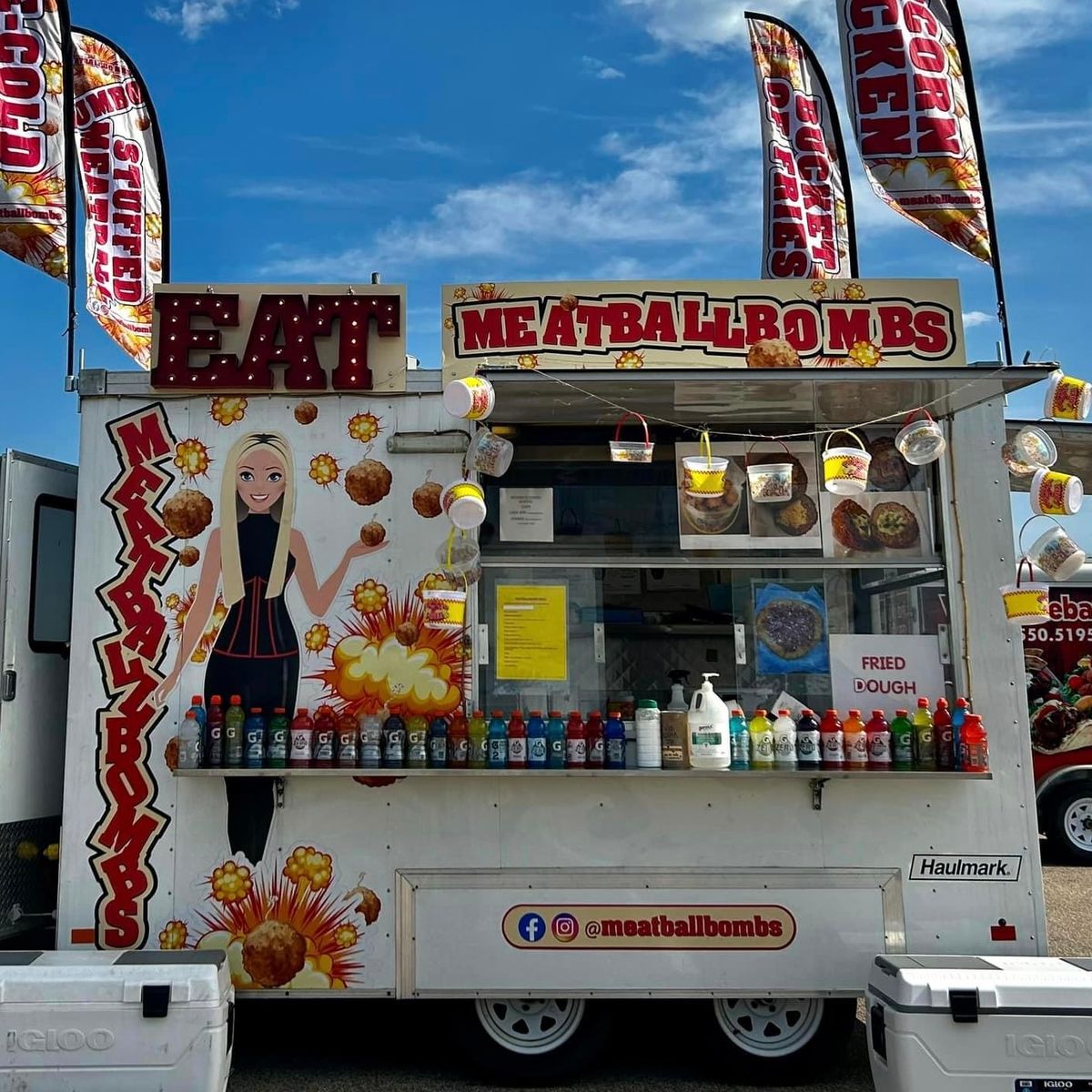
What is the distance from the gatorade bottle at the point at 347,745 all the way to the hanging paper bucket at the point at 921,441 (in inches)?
97.8

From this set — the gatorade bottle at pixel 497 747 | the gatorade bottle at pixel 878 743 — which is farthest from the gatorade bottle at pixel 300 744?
the gatorade bottle at pixel 878 743

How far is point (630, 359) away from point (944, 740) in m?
2.00

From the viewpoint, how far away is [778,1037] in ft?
13.1

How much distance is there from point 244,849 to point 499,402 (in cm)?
207

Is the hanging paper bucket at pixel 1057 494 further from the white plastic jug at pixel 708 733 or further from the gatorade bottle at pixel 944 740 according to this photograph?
the white plastic jug at pixel 708 733

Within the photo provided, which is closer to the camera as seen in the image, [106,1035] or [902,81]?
[106,1035]

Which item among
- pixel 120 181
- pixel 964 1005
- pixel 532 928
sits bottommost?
pixel 964 1005

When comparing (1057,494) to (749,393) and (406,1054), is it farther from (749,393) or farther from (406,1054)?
(406,1054)

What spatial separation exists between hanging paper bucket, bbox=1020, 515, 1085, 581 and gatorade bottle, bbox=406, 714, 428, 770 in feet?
8.42

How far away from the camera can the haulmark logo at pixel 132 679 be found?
402cm

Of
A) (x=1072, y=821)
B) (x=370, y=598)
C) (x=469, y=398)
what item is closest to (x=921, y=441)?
(x=469, y=398)

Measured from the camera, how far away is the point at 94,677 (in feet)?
13.5

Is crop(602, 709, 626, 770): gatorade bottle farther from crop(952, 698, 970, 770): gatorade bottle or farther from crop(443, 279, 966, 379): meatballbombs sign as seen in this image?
crop(443, 279, 966, 379): meatballbombs sign

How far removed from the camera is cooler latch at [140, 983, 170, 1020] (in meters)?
3.41
